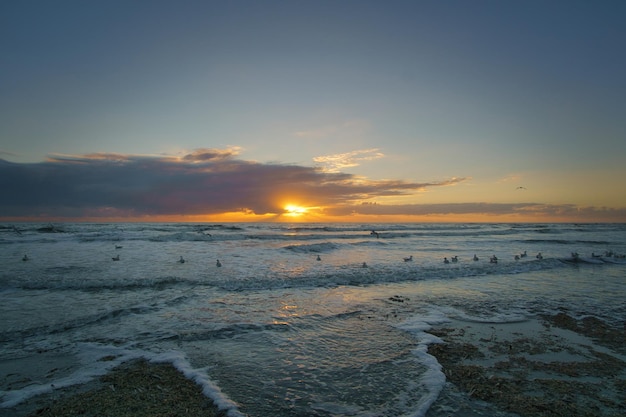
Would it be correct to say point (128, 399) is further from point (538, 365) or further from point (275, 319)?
point (538, 365)

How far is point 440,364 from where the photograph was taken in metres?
6.52

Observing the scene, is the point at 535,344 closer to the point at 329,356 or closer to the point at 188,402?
the point at 329,356

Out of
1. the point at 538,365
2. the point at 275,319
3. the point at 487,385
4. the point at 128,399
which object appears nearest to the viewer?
the point at 128,399

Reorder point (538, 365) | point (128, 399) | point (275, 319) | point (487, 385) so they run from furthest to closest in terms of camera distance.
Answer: point (275, 319)
point (538, 365)
point (487, 385)
point (128, 399)

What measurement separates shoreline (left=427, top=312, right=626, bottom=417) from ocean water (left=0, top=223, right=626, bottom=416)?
1.70 feet

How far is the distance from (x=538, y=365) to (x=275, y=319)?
6385 millimetres

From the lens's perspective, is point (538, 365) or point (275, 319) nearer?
point (538, 365)

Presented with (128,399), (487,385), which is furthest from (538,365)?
(128,399)

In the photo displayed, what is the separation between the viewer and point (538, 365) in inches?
253

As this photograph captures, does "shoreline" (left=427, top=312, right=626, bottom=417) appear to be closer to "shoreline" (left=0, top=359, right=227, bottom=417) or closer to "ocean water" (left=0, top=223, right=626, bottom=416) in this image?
"ocean water" (left=0, top=223, right=626, bottom=416)

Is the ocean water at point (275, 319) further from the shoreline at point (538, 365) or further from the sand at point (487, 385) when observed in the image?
the shoreline at point (538, 365)

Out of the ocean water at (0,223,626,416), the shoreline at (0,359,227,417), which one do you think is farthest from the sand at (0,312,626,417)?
the ocean water at (0,223,626,416)

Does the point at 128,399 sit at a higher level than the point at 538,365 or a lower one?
higher

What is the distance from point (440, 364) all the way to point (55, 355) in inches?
320
